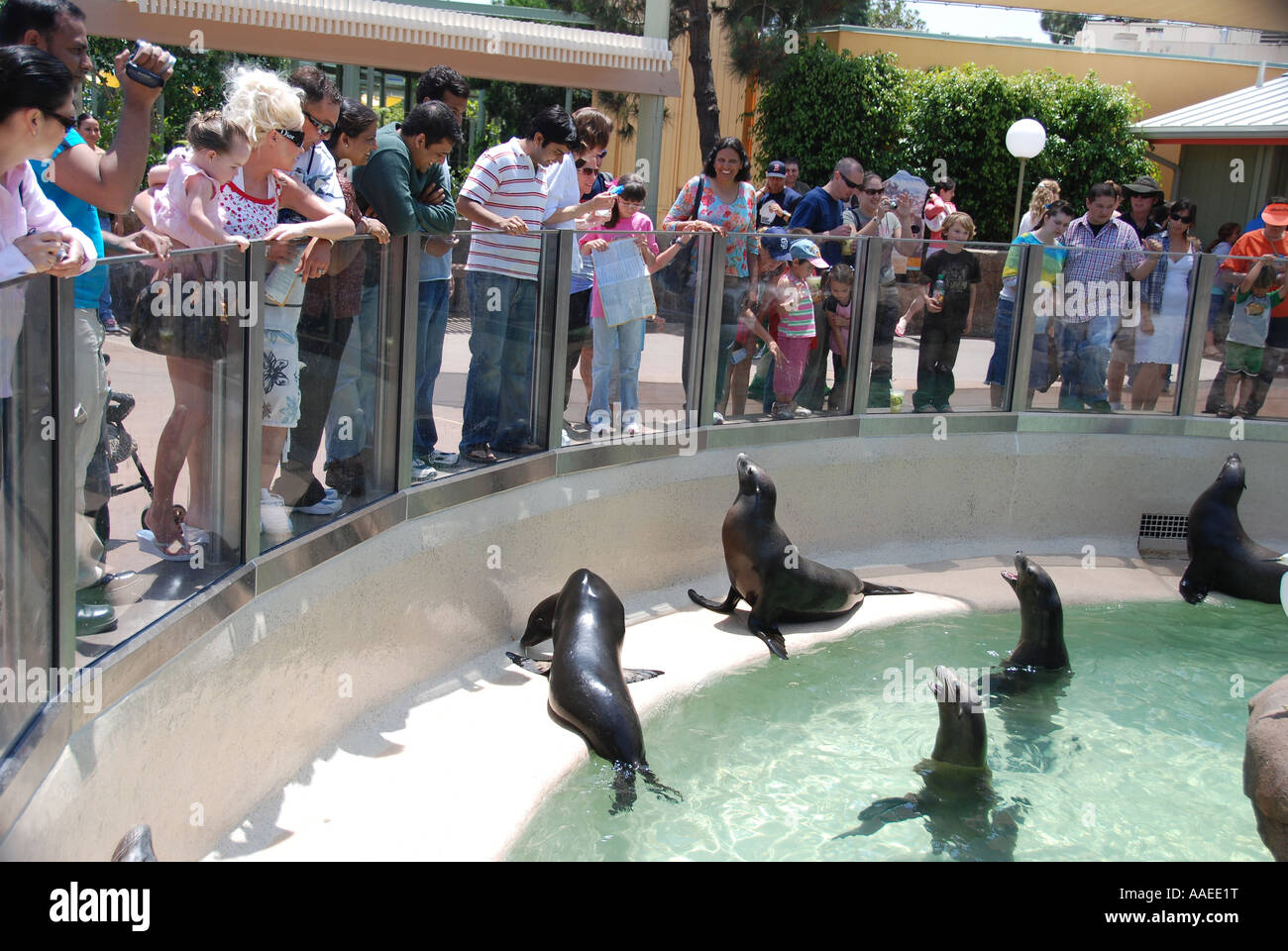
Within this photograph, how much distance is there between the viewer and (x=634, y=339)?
25.0 ft

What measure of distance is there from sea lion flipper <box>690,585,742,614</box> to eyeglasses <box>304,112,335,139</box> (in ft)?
11.7

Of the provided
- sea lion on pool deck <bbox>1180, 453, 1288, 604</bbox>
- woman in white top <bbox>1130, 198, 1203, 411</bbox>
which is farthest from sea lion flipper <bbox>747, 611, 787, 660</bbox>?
woman in white top <bbox>1130, 198, 1203, 411</bbox>

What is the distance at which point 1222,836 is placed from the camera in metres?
5.68

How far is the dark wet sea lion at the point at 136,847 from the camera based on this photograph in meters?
3.60

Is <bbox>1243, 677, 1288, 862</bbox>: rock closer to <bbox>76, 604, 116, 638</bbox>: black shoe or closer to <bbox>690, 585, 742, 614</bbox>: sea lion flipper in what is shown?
<bbox>690, 585, 742, 614</bbox>: sea lion flipper

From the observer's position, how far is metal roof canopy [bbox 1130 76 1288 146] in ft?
58.0

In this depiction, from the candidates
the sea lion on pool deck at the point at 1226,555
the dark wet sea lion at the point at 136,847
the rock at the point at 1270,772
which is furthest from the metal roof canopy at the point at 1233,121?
the dark wet sea lion at the point at 136,847

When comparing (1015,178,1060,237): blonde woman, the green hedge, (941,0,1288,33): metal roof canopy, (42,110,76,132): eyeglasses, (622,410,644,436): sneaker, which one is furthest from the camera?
(941,0,1288,33): metal roof canopy

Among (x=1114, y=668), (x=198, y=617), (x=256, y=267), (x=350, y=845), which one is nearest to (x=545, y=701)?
(x=350, y=845)

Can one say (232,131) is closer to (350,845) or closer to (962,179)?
(350,845)

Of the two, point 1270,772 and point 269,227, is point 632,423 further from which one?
point 1270,772

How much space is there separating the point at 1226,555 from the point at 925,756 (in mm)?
4143

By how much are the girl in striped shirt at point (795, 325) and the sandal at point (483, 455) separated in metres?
2.67
